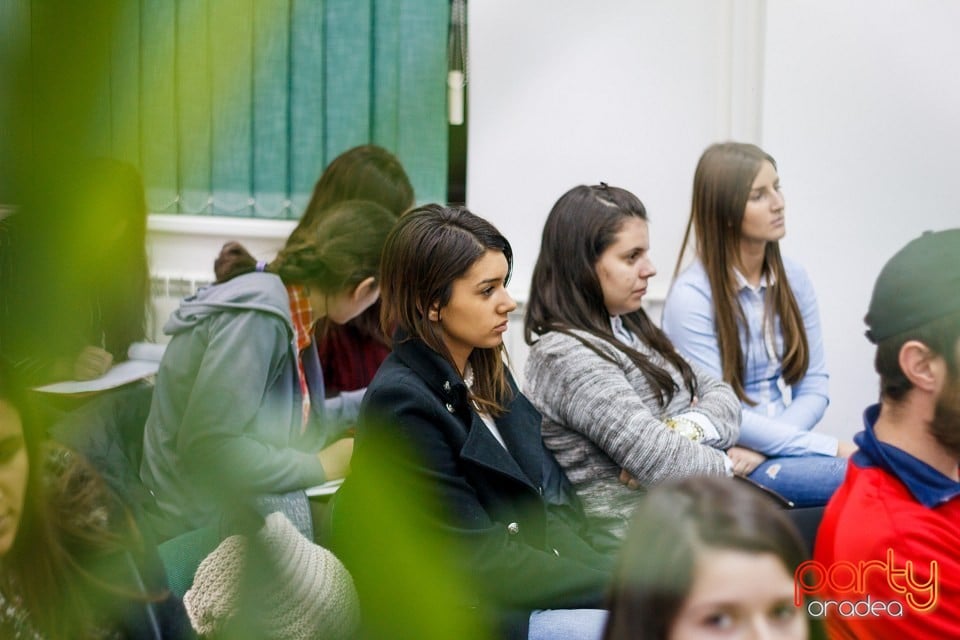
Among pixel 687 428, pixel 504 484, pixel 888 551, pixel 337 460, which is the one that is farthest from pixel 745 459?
pixel 337 460

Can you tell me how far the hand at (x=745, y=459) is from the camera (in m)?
1.12

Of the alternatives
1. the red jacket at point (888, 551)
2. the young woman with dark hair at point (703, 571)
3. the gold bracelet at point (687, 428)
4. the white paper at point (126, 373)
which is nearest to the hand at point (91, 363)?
the white paper at point (126, 373)

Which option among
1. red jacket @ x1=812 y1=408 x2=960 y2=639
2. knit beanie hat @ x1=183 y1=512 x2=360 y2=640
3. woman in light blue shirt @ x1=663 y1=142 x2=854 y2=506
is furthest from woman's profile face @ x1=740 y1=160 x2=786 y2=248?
knit beanie hat @ x1=183 y1=512 x2=360 y2=640

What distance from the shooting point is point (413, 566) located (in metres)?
0.13

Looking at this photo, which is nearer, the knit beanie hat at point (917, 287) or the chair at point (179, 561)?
the chair at point (179, 561)

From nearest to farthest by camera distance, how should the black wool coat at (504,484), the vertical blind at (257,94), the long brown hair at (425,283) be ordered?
the vertical blind at (257,94) < the black wool coat at (504,484) < the long brown hair at (425,283)

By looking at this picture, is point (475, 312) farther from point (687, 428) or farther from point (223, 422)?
point (223, 422)

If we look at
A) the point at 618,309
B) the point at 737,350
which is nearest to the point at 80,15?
the point at 737,350

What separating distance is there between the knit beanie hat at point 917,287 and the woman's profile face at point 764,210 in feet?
0.16

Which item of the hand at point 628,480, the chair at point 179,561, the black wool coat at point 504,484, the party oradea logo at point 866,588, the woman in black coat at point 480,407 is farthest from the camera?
the hand at point 628,480

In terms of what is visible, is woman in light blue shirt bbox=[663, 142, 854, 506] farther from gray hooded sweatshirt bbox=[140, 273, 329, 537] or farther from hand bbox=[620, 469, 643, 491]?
gray hooded sweatshirt bbox=[140, 273, 329, 537]

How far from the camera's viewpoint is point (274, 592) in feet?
0.43

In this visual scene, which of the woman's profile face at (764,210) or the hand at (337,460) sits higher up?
the woman's profile face at (764,210)

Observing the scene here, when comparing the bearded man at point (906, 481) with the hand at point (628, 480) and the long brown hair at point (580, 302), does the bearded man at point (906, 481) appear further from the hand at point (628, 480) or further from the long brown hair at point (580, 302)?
the long brown hair at point (580, 302)
